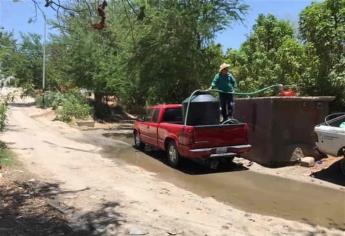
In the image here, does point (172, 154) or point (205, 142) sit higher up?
point (205, 142)

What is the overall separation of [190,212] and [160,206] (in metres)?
0.59

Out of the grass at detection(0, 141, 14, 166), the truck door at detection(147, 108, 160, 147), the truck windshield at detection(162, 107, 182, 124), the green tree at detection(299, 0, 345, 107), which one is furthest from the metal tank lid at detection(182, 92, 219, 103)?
the grass at detection(0, 141, 14, 166)

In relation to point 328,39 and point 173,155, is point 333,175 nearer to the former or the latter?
point 173,155

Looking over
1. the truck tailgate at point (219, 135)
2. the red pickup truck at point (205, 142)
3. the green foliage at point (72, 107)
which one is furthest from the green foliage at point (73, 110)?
the truck tailgate at point (219, 135)

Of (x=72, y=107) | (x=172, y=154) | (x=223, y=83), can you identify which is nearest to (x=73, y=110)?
(x=72, y=107)

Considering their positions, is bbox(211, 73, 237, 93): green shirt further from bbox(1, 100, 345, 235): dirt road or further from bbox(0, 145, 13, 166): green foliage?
bbox(0, 145, 13, 166): green foliage

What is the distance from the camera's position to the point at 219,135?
13.5 meters

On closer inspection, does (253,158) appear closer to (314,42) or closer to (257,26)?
(314,42)

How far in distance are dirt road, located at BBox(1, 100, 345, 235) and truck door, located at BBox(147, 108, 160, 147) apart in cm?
146

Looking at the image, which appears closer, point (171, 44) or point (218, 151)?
point (218, 151)

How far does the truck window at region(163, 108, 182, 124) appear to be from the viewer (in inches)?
621

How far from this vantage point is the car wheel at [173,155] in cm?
1423

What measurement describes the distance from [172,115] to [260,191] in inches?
204

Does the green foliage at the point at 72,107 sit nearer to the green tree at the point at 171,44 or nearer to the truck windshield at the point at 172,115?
the green tree at the point at 171,44
